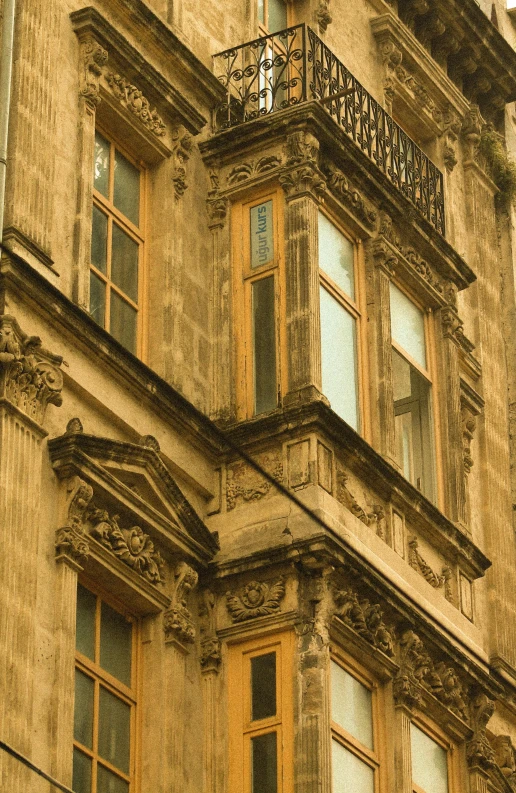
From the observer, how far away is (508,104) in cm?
2952

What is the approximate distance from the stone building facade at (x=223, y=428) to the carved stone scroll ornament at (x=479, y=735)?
0.07 ft

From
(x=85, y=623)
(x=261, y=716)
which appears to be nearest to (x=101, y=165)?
(x=85, y=623)

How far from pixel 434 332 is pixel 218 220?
2.67 m

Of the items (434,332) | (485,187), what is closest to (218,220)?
(434,332)

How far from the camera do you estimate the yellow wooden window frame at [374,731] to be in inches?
703

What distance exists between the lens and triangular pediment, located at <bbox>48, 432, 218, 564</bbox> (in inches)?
670

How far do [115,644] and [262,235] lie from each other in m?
4.41

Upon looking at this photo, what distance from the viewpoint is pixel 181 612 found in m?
17.9

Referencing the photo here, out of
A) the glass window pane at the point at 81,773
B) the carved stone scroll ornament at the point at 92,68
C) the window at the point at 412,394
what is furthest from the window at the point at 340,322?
the glass window pane at the point at 81,773

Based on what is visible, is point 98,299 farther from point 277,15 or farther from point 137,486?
point 277,15

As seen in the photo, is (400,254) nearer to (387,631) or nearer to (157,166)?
(157,166)

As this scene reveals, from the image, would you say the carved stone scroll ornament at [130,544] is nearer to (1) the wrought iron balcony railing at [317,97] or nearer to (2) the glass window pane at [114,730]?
(2) the glass window pane at [114,730]

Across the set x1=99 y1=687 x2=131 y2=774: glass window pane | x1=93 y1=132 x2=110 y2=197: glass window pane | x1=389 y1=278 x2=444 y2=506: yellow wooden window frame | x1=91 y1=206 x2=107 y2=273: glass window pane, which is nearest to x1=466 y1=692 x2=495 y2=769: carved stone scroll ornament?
x1=389 y1=278 x2=444 y2=506: yellow wooden window frame

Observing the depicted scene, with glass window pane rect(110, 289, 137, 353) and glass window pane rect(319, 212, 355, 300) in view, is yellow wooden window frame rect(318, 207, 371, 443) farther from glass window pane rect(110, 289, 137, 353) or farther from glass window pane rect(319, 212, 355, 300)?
glass window pane rect(110, 289, 137, 353)
